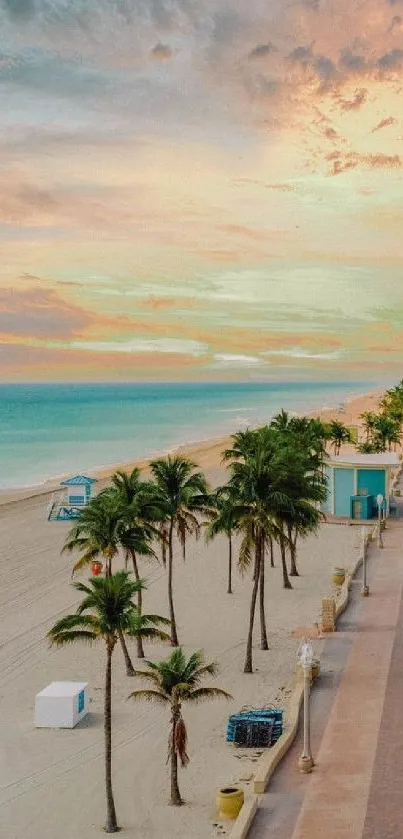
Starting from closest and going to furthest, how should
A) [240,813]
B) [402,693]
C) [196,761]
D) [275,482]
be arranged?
[240,813] < [196,761] < [402,693] < [275,482]

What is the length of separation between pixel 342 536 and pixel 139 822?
1282 inches

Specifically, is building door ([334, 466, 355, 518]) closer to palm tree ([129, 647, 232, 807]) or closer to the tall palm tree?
the tall palm tree

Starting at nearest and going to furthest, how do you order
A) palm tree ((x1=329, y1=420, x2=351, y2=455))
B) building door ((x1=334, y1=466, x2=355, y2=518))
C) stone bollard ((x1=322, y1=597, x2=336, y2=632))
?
stone bollard ((x1=322, y1=597, x2=336, y2=632))
building door ((x1=334, y1=466, x2=355, y2=518))
palm tree ((x1=329, y1=420, x2=351, y2=455))

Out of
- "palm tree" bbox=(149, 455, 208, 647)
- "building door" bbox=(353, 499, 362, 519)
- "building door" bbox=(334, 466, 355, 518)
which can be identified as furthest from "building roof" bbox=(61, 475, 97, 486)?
"palm tree" bbox=(149, 455, 208, 647)

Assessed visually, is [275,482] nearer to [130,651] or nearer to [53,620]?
[130,651]

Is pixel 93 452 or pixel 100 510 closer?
pixel 100 510

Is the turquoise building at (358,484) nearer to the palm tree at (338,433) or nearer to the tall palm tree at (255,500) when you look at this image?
the palm tree at (338,433)

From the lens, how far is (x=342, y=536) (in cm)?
4997

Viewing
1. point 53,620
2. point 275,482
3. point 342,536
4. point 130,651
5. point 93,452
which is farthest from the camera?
point 93,452

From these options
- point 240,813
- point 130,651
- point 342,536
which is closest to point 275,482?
point 130,651

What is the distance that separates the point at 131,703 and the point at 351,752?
8.01m

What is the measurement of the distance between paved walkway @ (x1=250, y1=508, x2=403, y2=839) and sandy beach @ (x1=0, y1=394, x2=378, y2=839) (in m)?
1.54

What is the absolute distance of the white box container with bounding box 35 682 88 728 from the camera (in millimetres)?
23766

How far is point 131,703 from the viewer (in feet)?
85.1
